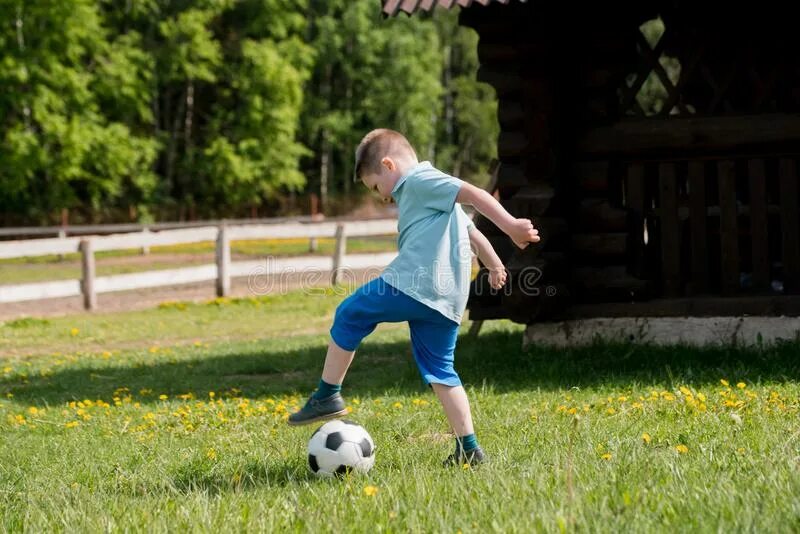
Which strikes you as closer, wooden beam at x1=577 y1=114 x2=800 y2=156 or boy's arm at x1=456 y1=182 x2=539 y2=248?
boy's arm at x1=456 y1=182 x2=539 y2=248

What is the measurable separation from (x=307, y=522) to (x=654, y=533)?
1.23m

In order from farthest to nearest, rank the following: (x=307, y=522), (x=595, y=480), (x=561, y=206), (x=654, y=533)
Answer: (x=561, y=206), (x=595, y=480), (x=307, y=522), (x=654, y=533)

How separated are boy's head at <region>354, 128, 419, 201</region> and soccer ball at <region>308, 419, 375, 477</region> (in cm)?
114

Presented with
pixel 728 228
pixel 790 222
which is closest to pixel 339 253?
pixel 728 228

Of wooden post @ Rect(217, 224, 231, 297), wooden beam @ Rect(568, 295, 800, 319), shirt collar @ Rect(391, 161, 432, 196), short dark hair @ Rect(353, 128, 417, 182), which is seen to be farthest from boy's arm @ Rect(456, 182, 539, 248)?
wooden post @ Rect(217, 224, 231, 297)

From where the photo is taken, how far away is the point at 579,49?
9.52m

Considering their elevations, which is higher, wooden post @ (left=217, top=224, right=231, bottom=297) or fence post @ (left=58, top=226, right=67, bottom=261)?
wooden post @ (left=217, top=224, right=231, bottom=297)

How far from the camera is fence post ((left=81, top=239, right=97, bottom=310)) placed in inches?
649

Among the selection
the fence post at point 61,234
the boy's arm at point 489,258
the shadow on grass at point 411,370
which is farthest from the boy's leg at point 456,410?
the fence post at point 61,234

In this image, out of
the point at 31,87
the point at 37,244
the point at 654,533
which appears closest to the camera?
the point at 654,533

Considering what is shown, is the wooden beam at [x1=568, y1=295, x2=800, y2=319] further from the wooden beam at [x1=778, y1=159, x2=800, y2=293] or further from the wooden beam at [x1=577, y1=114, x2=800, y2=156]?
the wooden beam at [x1=577, y1=114, x2=800, y2=156]

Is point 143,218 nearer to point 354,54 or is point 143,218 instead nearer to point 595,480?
point 354,54

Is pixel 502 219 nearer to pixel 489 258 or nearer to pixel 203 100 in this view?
pixel 489 258

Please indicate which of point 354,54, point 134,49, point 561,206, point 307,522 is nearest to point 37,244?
point 561,206
